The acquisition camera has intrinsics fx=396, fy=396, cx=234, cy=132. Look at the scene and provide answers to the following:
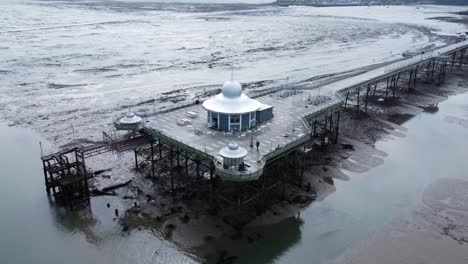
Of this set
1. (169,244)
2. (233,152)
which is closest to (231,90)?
(233,152)

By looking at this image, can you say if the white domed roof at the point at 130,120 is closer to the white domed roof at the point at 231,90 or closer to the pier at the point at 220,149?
the pier at the point at 220,149

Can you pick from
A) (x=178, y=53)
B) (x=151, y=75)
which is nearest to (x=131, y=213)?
(x=151, y=75)

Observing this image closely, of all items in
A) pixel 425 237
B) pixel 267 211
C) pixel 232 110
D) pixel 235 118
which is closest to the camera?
pixel 425 237

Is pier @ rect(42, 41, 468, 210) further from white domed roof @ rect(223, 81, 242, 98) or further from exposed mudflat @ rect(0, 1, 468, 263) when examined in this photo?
exposed mudflat @ rect(0, 1, 468, 263)

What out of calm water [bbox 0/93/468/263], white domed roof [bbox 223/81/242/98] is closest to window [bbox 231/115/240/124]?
white domed roof [bbox 223/81/242/98]

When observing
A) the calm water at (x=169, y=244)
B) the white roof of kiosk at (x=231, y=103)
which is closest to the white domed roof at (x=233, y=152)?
the calm water at (x=169, y=244)

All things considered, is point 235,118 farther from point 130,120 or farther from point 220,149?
point 130,120
